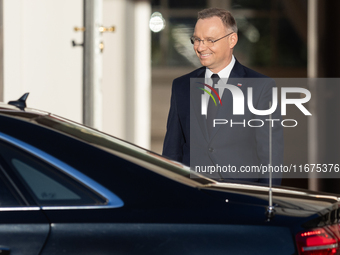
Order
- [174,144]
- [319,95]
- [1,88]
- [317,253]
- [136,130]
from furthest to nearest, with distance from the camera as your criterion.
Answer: [136,130]
[319,95]
[1,88]
[174,144]
[317,253]

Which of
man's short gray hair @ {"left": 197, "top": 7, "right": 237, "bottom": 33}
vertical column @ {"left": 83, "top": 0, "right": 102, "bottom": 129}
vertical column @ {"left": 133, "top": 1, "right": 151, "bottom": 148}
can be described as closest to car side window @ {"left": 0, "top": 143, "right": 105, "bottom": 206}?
man's short gray hair @ {"left": 197, "top": 7, "right": 237, "bottom": 33}

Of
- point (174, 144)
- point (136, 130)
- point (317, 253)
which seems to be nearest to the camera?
point (317, 253)

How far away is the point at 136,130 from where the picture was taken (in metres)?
5.94

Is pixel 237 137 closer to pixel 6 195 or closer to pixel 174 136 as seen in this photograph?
pixel 174 136

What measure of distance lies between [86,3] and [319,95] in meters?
2.34

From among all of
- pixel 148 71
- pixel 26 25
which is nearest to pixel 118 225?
pixel 26 25

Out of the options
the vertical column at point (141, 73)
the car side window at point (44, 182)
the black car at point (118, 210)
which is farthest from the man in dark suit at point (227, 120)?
the vertical column at point (141, 73)

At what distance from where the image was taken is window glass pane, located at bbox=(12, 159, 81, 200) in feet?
5.62

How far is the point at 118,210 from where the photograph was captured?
66.5 inches

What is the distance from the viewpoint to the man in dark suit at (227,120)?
8.59 ft

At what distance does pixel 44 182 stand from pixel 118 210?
0.25 meters

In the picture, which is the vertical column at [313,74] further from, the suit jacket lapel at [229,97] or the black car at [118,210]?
the black car at [118,210]

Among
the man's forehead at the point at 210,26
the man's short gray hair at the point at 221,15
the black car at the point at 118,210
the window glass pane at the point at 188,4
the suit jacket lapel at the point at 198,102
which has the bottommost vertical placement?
the black car at the point at 118,210

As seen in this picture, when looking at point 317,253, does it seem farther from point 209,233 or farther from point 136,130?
point 136,130
